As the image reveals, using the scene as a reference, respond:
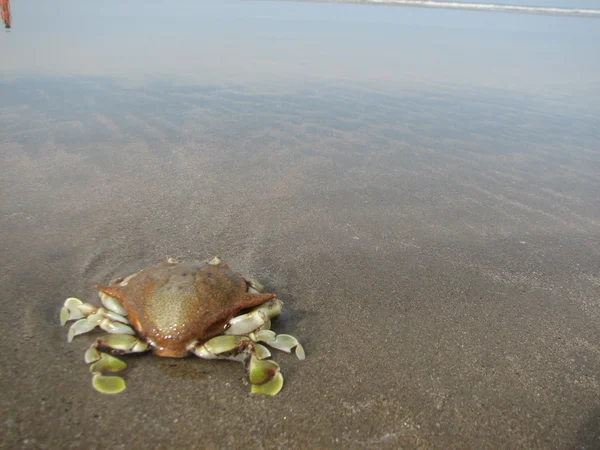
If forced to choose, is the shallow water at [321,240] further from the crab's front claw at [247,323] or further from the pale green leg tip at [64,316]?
the crab's front claw at [247,323]

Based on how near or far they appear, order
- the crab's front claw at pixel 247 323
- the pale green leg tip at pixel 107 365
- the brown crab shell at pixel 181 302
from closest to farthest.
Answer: the pale green leg tip at pixel 107 365, the brown crab shell at pixel 181 302, the crab's front claw at pixel 247 323

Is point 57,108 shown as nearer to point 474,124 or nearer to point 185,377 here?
point 185,377

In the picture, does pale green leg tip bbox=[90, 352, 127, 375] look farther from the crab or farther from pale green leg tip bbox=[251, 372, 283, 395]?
pale green leg tip bbox=[251, 372, 283, 395]

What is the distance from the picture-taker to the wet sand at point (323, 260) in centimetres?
206

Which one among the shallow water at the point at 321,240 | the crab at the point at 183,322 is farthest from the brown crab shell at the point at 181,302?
the shallow water at the point at 321,240

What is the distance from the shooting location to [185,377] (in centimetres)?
220

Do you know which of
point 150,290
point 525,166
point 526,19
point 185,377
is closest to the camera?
point 185,377

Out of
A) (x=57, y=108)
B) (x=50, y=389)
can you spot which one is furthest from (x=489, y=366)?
(x=57, y=108)

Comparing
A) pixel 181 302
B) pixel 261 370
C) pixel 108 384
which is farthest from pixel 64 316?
pixel 261 370

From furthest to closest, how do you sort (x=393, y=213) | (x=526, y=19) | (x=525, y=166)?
(x=526, y=19) → (x=525, y=166) → (x=393, y=213)

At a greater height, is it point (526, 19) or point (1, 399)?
point (526, 19)

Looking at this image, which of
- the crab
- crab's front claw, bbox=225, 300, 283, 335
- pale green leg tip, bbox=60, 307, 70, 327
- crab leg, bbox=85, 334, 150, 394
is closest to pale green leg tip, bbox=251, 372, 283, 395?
the crab

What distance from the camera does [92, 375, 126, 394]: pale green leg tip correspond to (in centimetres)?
208

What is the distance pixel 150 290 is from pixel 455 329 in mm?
1722
